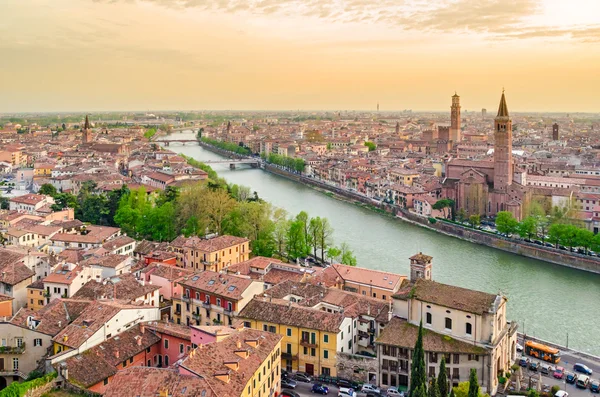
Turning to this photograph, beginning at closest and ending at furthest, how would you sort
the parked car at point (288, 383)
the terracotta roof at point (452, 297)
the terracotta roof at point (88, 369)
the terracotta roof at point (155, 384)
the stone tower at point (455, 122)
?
the terracotta roof at point (155, 384) < the terracotta roof at point (88, 369) < the parked car at point (288, 383) < the terracotta roof at point (452, 297) < the stone tower at point (455, 122)

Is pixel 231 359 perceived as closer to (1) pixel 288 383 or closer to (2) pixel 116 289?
(1) pixel 288 383

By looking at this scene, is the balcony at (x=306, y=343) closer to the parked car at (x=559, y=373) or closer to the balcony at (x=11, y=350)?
the parked car at (x=559, y=373)

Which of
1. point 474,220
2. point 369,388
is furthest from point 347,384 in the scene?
point 474,220

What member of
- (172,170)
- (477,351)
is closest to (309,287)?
(477,351)

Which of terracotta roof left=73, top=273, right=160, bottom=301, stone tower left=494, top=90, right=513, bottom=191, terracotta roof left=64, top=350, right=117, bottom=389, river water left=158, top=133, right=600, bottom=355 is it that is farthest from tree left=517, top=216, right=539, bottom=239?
terracotta roof left=64, top=350, right=117, bottom=389

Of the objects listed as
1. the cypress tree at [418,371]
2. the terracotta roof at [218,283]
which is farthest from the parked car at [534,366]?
the terracotta roof at [218,283]

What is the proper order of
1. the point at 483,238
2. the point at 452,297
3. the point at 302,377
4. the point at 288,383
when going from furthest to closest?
the point at 483,238, the point at 452,297, the point at 302,377, the point at 288,383

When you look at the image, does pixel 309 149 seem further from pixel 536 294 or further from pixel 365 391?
pixel 365 391
